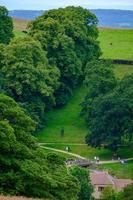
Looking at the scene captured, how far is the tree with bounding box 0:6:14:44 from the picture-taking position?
8900 cm

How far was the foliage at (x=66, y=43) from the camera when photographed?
8231cm

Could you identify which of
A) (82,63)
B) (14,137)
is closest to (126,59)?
(82,63)

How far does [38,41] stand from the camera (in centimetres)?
7944

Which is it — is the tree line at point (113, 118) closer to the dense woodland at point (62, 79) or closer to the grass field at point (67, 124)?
the dense woodland at point (62, 79)

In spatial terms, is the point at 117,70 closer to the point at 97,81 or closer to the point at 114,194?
the point at 97,81

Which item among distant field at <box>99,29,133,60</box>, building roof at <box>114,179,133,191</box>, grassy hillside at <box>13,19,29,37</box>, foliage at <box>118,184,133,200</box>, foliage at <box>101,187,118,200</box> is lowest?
building roof at <box>114,179,133,191</box>

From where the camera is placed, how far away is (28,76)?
241 ft

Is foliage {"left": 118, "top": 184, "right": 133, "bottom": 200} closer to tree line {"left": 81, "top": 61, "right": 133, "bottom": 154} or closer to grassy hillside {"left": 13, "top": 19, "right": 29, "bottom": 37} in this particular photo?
tree line {"left": 81, "top": 61, "right": 133, "bottom": 154}

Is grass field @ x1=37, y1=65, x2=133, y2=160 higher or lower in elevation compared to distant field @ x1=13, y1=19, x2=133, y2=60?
lower

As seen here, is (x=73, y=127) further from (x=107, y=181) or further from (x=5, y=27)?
(x=5, y=27)

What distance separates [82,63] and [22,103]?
1664 cm

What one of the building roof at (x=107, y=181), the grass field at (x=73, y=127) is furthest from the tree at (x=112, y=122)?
the building roof at (x=107, y=181)

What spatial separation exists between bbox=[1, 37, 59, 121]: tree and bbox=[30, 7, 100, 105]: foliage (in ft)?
18.1

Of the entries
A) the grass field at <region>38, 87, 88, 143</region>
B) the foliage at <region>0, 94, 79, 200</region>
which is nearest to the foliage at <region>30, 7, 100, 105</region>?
the grass field at <region>38, 87, 88, 143</region>
